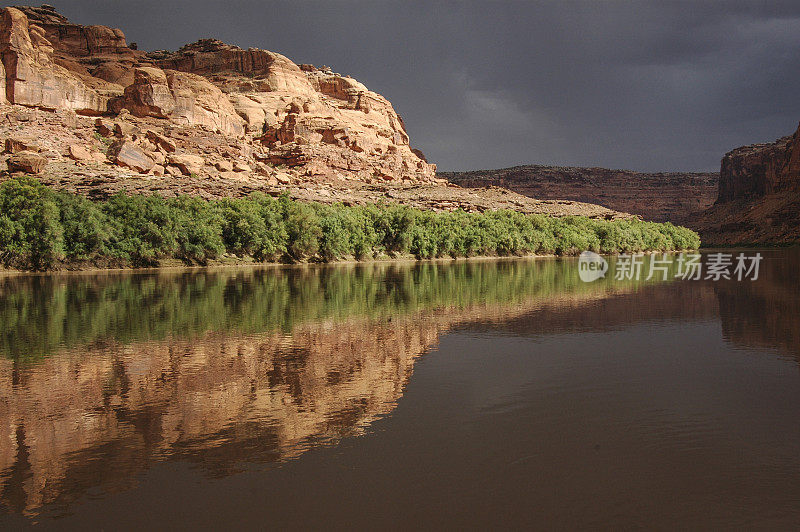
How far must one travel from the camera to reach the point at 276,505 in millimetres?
4789

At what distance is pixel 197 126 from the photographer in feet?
357

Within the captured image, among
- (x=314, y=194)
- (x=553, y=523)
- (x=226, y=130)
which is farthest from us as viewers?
(x=226, y=130)

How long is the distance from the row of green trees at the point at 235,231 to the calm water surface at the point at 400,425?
3093cm

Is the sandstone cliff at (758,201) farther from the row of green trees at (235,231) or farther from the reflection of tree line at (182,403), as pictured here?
the reflection of tree line at (182,403)

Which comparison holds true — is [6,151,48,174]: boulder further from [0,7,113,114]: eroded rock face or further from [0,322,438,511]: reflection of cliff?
[0,322,438,511]: reflection of cliff

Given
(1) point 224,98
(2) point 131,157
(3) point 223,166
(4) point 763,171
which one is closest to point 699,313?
(2) point 131,157

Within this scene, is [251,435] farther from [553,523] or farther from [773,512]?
[773,512]

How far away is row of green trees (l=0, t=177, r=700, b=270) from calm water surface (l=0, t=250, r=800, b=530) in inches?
1218

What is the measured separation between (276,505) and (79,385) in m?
5.62

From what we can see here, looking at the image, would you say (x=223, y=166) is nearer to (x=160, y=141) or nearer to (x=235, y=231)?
(x=160, y=141)

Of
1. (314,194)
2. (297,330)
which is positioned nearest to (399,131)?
(314,194)

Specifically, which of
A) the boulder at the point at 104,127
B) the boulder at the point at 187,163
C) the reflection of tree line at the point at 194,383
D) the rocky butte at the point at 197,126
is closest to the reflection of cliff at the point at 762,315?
the reflection of tree line at the point at 194,383

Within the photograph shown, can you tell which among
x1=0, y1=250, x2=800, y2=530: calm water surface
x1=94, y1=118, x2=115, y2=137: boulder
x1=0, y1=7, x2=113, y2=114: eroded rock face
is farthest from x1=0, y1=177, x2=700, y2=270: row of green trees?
x1=0, y1=7, x2=113, y2=114: eroded rock face

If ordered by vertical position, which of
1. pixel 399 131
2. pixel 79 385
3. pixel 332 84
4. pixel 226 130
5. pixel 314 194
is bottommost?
pixel 79 385
